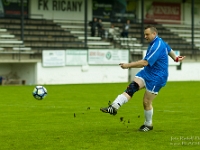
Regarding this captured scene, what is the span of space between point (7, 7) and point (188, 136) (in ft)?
100

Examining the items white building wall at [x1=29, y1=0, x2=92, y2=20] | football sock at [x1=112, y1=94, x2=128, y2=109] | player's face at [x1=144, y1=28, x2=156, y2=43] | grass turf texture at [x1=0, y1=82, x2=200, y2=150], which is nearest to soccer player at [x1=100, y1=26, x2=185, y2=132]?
player's face at [x1=144, y1=28, x2=156, y2=43]

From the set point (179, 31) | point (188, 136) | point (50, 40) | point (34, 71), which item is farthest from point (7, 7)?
point (188, 136)

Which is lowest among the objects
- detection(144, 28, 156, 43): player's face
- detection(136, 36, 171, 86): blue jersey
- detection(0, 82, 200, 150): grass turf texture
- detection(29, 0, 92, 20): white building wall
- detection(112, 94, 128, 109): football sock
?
detection(0, 82, 200, 150): grass turf texture

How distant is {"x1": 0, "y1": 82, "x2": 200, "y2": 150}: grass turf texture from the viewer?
10.7 m

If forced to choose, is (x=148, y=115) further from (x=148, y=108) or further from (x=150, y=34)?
(x=150, y=34)

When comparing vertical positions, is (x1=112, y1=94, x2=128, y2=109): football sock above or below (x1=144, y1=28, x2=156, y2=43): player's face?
below

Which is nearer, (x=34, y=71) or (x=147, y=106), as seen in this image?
(x=147, y=106)

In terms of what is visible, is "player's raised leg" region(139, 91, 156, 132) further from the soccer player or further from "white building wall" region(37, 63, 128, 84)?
"white building wall" region(37, 63, 128, 84)

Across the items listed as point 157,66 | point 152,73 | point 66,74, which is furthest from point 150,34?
point 66,74

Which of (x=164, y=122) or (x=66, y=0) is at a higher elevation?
(x=66, y=0)

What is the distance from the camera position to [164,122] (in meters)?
14.4

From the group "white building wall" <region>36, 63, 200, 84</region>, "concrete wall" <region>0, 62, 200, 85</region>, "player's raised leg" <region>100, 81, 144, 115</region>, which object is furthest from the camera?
"white building wall" <region>36, 63, 200, 84</region>

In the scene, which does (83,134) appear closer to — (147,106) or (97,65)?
(147,106)

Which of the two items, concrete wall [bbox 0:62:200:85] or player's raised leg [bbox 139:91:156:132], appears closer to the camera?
player's raised leg [bbox 139:91:156:132]
